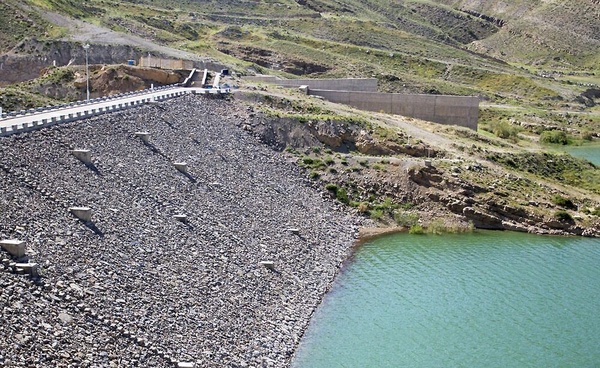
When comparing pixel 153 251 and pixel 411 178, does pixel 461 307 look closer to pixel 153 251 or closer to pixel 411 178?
pixel 153 251

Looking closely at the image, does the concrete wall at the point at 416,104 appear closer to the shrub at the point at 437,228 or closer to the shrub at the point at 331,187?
the shrub at the point at 331,187

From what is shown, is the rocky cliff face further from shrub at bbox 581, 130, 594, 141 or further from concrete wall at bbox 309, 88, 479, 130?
shrub at bbox 581, 130, 594, 141

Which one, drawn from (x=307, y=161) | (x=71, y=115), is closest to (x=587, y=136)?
(x=307, y=161)

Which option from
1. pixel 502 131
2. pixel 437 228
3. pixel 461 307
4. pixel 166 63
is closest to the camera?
pixel 461 307

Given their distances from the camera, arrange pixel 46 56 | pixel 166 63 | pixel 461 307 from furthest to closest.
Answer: pixel 46 56 < pixel 166 63 < pixel 461 307

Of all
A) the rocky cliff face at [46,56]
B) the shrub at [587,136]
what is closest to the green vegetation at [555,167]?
the shrub at [587,136]

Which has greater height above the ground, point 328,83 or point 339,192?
point 328,83

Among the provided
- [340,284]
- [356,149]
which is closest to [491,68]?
[356,149]
